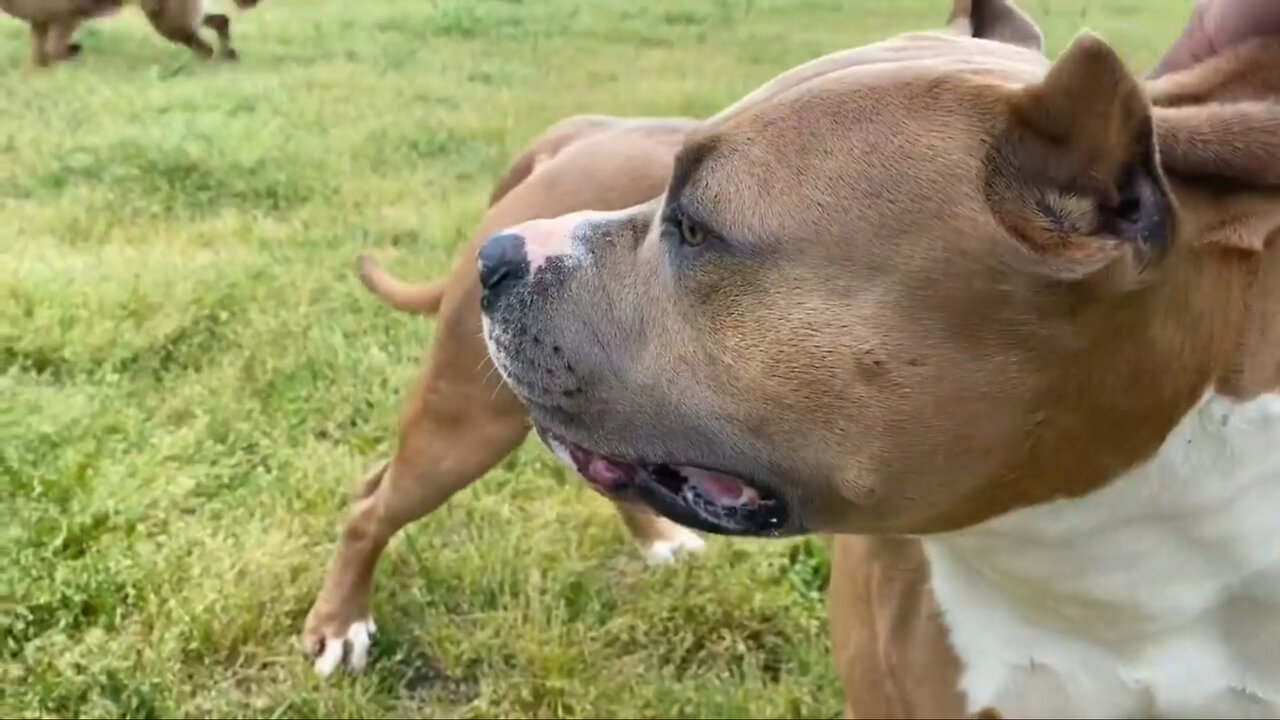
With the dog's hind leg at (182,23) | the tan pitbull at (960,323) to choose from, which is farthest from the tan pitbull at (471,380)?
the dog's hind leg at (182,23)

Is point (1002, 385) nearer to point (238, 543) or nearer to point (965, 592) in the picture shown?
point (965, 592)

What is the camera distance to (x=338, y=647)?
9.46 ft

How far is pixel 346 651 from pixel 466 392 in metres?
0.63

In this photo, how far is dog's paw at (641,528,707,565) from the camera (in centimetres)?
326

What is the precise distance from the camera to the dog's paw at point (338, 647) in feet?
9.41

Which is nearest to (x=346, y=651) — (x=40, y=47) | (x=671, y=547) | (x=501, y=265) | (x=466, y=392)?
(x=466, y=392)

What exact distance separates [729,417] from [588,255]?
30 centimetres

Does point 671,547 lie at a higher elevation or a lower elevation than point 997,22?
lower

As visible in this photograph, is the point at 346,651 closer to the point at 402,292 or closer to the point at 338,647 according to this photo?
the point at 338,647

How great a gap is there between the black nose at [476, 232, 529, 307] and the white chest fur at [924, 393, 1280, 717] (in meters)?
0.66

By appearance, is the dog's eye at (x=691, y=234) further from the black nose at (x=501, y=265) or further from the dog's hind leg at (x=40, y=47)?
the dog's hind leg at (x=40, y=47)

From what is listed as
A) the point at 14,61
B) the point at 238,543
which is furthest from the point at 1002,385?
the point at 14,61

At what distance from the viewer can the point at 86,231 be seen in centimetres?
451

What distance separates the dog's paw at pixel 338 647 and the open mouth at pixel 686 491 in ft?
3.74
